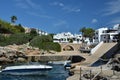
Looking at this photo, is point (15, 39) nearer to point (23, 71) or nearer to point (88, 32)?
point (88, 32)

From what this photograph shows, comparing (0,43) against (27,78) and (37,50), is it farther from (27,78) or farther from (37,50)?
(27,78)

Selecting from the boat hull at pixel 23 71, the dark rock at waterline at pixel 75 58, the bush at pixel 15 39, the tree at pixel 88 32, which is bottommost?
the boat hull at pixel 23 71

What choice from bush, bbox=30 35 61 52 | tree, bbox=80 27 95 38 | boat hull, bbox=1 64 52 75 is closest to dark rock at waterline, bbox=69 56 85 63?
bush, bbox=30 35 61 52

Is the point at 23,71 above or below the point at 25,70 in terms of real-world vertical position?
below

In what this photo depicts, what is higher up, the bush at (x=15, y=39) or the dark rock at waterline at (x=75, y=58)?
the bush at (x=15, y=39)

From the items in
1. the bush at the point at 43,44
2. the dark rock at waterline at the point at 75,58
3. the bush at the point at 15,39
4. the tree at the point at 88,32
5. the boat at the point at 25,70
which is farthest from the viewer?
the tree at the point at 88,32

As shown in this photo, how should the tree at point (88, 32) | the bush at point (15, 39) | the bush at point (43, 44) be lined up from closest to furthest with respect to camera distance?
the bush at point (43, 44)
the bush at point (15, 39)
the tree at point (88, 32)

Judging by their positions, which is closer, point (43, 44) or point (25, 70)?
point (25, 70)

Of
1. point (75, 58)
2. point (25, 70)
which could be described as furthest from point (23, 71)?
point (75, 58)

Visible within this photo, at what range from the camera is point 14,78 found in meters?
49.5

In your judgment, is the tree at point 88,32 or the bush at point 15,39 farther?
the tree at point 88,32

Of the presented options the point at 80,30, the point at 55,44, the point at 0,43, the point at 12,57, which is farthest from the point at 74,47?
the point at 80,30

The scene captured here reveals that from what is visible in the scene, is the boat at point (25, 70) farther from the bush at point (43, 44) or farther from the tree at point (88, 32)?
the tree at point (88, 32)

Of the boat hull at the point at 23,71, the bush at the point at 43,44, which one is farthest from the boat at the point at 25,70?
A: the bush at the point at 43,44
